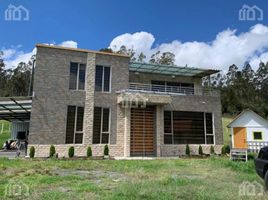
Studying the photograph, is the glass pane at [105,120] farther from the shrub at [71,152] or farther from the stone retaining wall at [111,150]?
the shrub at [71,152]

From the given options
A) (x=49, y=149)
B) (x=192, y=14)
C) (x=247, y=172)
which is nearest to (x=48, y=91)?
(x=49, y=149)

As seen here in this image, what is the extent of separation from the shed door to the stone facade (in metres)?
5.08

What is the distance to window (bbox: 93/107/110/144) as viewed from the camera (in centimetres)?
1759

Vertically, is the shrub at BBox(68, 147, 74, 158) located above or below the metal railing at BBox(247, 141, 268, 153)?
below

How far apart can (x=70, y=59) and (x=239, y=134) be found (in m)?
16.6

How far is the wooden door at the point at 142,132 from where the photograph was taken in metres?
18.3

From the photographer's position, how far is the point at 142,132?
18656mm

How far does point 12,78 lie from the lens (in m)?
51.6

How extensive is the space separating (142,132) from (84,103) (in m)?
4.59

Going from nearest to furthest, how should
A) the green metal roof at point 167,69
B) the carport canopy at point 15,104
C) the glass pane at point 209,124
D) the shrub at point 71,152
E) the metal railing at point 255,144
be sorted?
the shrub at point 71,152 → the carport canopy at point 15,104 → the green metal roof at point 167,69 → the glass pane at point 209,124 → the metal railing at point 255,144
